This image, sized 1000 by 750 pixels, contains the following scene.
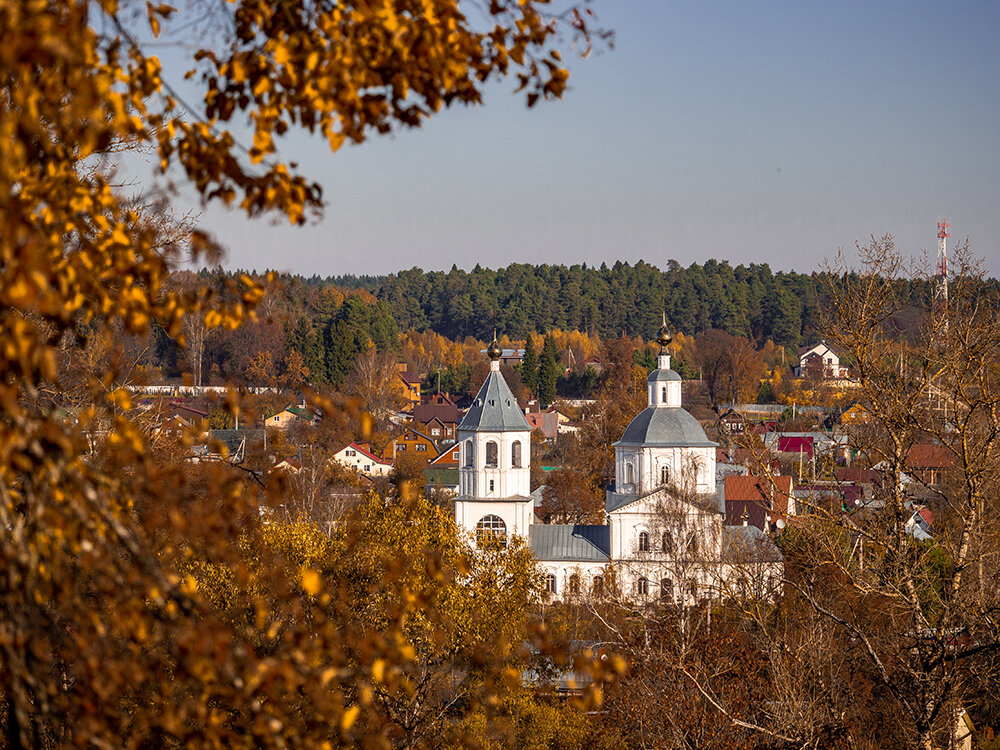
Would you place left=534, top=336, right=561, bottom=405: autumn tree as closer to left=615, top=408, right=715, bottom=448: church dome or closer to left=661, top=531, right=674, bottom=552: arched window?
left=615, top=408, right=715, bottom=448: church dome

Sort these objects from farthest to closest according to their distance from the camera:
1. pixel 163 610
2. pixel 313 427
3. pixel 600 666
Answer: pixel 313 427 < pixel 600 666 < pixel 163 610

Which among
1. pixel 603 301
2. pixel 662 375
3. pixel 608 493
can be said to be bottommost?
pixel 608 493

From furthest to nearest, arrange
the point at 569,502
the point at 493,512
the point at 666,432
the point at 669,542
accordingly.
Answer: the point at 569,502, the point at 666,432, the point at 493,512, the point at 669,542

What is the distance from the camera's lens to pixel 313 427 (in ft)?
194

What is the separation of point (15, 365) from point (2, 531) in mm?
760

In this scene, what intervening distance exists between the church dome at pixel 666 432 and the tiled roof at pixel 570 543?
2944 mm

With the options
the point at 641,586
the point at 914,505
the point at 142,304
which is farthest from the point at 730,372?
the point at 142,304

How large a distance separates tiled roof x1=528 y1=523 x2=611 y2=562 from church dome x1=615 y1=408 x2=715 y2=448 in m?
2.94

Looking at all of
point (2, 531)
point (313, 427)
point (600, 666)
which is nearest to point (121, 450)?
point (2, 531)

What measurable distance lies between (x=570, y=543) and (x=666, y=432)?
4.56 m

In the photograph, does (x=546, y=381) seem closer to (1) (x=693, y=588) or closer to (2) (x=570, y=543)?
(2) (x=570, y=543)

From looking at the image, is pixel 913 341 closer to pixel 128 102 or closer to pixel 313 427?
pixel 128 102

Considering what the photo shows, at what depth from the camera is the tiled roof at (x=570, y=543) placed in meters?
34.2

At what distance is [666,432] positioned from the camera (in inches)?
1355
